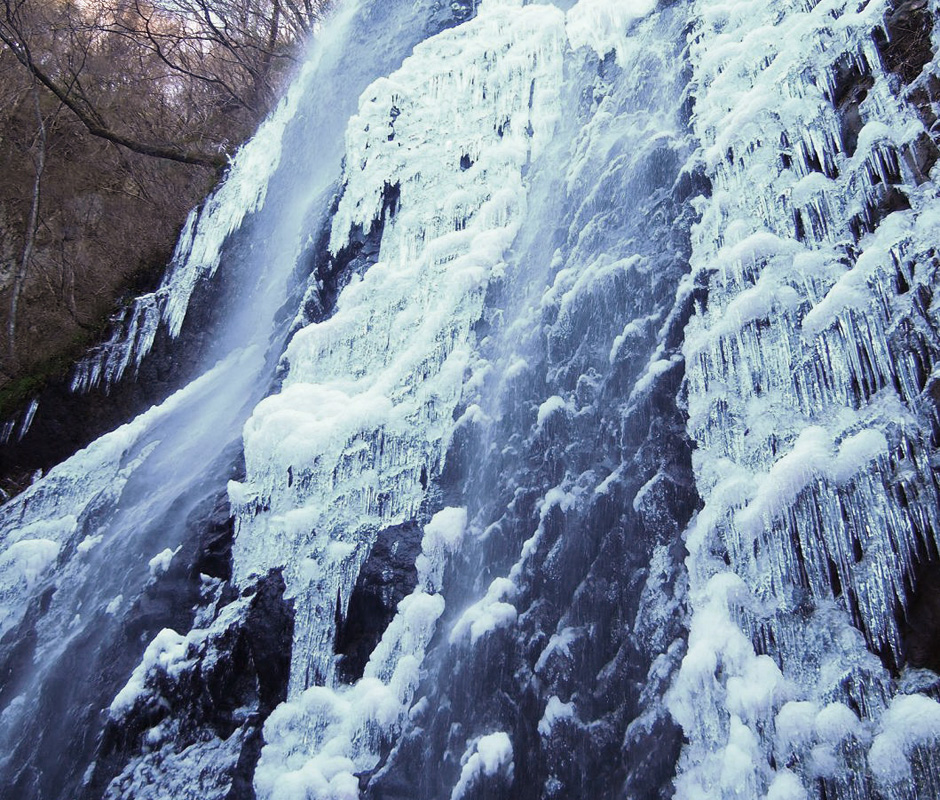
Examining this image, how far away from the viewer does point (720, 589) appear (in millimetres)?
3055

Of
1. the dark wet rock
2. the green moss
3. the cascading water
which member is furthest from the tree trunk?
the dark wet rock

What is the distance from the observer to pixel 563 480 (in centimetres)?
386

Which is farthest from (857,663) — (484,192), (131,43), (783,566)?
(131,43)

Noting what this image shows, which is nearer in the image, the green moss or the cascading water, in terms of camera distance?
the cascading water

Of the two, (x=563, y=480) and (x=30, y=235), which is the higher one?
(x=30, y=235)

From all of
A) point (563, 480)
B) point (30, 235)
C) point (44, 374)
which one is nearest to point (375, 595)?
point (563, 480)

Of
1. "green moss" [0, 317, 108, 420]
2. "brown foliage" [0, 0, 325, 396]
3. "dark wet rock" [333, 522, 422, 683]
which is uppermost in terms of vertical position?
"brown foliage" [0, 0, 325, 396]

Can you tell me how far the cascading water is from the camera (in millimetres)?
2785

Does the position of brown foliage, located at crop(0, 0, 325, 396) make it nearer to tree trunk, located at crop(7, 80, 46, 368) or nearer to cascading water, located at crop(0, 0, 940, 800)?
tree trunk, located at crop(7, 80, 46, 368)

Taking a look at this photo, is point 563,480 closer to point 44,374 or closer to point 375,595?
point 375,595

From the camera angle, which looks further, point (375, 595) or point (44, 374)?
point (44, 374)

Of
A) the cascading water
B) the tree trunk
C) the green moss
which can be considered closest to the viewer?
the cascading water

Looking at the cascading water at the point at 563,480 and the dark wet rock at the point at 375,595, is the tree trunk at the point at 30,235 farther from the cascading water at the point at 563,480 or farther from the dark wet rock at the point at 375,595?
the dark wet rock at the point at 375,595

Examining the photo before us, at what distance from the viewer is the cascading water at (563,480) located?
9.14 ft
